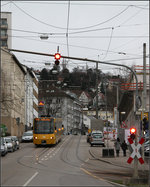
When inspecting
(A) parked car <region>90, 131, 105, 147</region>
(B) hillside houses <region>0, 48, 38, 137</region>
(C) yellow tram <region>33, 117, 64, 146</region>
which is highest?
(B) hillside houses <region>0, 48, 38, 137</region>

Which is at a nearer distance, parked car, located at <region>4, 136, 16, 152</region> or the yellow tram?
parked car, located at <region>4, 136, 16, 152</region>

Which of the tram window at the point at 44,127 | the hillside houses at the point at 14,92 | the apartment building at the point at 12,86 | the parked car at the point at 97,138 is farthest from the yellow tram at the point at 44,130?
the apartment building at the point at 12,86

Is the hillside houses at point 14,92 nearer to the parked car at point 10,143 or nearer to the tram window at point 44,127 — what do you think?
the tram window at point 44,127

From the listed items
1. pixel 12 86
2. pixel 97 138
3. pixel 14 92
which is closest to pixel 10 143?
pixel 97 138

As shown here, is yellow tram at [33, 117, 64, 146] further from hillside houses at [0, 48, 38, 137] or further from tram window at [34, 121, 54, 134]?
hillside houses at [0, 48, 38, 137]

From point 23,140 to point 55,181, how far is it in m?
40.0

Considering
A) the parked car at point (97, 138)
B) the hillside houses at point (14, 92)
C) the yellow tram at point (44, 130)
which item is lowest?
the parked car at point (97, 138)

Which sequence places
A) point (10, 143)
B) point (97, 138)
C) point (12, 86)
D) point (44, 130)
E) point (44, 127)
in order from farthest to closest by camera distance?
point (12, 86) → point (97, 138) → point (44, 130) → point (44, 127) → point (10, 143)

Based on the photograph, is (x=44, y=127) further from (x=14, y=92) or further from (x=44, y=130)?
(x=14, y=92)

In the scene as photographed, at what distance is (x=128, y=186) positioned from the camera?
688 inches

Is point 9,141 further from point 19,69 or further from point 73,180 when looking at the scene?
point 19,69

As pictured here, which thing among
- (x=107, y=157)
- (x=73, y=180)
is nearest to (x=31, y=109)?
(x=107, y=157)

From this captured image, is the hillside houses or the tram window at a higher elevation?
the hillside houses

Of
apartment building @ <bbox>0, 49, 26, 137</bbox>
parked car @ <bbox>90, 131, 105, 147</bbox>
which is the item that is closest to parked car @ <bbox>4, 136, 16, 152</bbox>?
parked car @ <bbox>90, 131, 105, 147</bbox>
